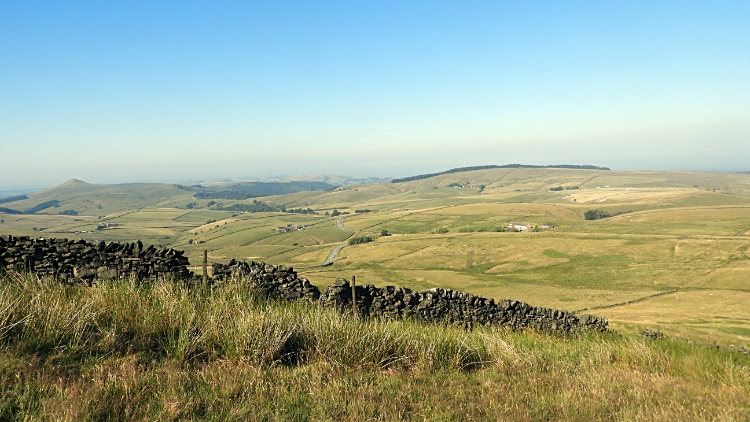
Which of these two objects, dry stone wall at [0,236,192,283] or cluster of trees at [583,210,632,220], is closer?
dry stone wall at [0,236,192,283]

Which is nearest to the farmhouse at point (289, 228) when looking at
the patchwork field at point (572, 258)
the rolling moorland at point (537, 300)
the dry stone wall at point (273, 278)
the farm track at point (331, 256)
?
the rolling moorland at point (537, 300)

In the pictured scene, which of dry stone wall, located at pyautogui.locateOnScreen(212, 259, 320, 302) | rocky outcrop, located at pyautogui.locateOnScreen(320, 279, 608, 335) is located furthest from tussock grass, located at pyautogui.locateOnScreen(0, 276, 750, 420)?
rocky outcrop, located at pyautogui.locateOnScreen(320, 279, 608, 335)

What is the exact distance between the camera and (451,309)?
17188mm

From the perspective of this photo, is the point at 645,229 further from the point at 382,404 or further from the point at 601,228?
the point at 382,404

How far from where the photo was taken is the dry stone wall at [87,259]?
13.0 m

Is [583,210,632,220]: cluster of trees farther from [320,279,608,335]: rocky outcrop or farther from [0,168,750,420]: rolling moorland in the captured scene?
[320,279,608,335]: rocky outcrop

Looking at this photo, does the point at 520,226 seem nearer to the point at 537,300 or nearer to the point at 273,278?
the point at 537,300

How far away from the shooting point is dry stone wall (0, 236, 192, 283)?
42.7 feet

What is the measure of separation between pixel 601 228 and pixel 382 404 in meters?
153

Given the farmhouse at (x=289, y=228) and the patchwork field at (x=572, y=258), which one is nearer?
the patchwork field at (x=572, y=258)

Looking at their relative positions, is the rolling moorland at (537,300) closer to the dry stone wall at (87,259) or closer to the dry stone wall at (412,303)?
the dry stone wall at (412,303)

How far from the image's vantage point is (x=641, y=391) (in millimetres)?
6695

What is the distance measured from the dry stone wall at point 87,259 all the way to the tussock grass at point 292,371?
418 cm

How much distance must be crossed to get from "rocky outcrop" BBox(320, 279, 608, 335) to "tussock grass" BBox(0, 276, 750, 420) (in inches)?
234
